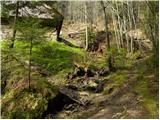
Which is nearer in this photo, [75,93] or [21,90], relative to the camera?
[21,90]

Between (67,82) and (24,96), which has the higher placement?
(24,96)

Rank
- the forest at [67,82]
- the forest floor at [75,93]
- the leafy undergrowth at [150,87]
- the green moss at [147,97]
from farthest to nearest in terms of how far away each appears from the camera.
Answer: the forest at [67,82]
the forest floor at [75,93]
the leafy undergrowth at [150,87]
the green moss at [147,97]

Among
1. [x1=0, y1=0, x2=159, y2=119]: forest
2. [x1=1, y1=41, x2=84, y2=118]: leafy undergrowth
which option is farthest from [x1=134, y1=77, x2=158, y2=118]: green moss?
[x1=1, y1=41, x2=84, y2=118]: leafy undergrowth

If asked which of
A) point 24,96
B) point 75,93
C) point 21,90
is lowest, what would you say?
point 75,93

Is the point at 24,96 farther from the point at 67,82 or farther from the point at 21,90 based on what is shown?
the point at 67,82

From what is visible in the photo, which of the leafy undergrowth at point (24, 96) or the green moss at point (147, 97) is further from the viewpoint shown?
the leafy undergrowth at point (24, 96)

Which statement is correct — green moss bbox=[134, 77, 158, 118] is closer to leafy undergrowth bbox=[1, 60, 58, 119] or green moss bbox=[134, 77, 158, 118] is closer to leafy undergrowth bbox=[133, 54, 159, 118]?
leafy undergrowth bbox=[133, 54, 159, 118]

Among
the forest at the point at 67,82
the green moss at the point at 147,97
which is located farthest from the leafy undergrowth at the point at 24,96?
the green moss at the point at 147,97

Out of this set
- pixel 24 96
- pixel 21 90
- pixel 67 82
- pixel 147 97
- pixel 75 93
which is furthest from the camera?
pixel 67 82

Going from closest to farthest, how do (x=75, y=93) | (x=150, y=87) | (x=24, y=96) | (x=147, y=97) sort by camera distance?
(x=147, y=97), (x=24, y=96), (x=150, y=87), (x=75, y=93)

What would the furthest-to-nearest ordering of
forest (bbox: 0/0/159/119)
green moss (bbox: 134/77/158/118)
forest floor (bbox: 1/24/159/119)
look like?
forest (bbox: 0/0/159/119) < forest floor (bbox: 1/24/159/119) < green moss (bbox: 134/77/158/118)

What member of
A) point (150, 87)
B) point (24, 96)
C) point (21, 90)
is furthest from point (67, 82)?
point (150, 87)

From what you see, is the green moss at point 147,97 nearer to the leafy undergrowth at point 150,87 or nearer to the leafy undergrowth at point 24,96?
the leafy undergrowth at point 150,87

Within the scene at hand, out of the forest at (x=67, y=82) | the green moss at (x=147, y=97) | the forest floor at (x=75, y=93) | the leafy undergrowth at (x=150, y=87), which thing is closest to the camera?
the green moss at (x=147, y=97)
